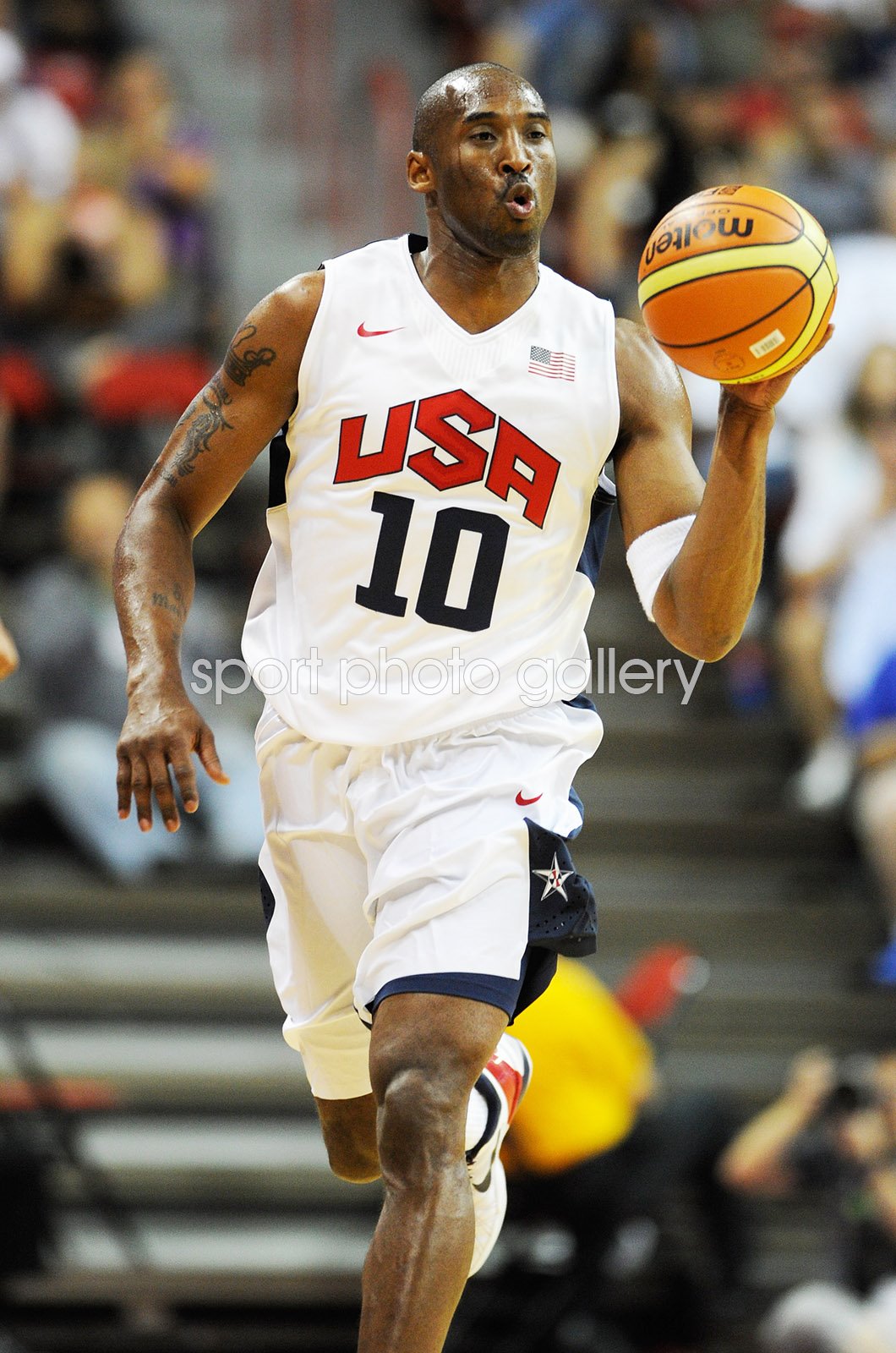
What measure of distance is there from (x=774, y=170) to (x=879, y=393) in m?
2.39

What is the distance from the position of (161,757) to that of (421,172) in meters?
1.50

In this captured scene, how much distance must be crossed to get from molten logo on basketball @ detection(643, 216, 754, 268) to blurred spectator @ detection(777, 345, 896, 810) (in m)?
5.12

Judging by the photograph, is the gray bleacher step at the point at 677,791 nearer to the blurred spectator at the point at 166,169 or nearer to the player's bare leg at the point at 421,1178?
the blurred spectator at the point at 166,169

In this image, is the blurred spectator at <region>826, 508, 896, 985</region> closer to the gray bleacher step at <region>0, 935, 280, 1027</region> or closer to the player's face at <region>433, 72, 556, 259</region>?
the gray bleacher step at <region>0, 935, 280, 1027</region>

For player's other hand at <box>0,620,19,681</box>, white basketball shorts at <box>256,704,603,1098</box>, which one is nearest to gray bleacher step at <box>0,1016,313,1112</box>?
white basketball shorts at <box>256,704,603,1098</box>

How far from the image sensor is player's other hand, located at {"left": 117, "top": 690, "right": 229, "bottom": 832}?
148 inches

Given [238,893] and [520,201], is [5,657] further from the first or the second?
[238,893]

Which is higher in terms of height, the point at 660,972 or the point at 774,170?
the point at 774,170

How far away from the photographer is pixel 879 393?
9383 millimetres

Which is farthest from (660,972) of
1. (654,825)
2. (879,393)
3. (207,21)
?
(207,21)

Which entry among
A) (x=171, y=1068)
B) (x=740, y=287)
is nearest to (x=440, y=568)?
(x=740, y=287)

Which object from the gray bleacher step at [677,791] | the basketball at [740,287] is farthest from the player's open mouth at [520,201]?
the gray bleacher step at [677,791]

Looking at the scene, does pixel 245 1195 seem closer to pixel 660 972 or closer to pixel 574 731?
pixel 660 972

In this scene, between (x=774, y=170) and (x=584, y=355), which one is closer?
(x=584, y=355)
